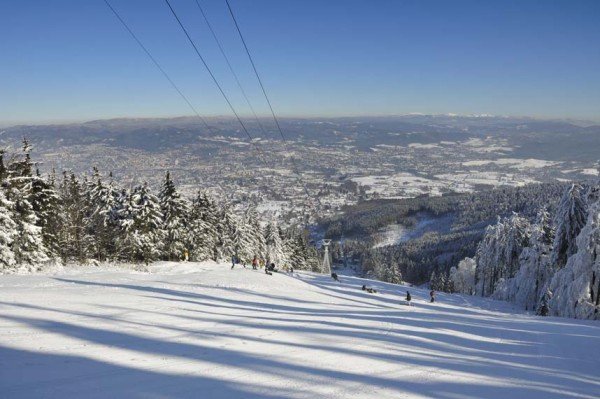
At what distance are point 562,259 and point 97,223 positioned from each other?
135ft

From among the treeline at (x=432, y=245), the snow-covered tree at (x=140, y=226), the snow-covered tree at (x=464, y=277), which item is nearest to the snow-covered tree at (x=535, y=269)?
the snow-covered tree at (x=140, y=226)

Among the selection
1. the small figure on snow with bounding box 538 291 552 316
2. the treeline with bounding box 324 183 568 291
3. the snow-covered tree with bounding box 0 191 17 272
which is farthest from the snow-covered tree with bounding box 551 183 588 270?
the treeline with bounding box 324 183 568 291

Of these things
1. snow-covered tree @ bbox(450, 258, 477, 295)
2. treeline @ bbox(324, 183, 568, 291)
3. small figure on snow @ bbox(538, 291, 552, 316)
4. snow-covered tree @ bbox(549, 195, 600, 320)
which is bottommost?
treeline @ bbox(324, 183, 568, 291)

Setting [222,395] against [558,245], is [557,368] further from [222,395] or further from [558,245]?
[558,245]

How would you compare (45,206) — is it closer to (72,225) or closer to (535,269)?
(72,225)

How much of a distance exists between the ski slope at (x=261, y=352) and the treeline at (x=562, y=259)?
352 inches

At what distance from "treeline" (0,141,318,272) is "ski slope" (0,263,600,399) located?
35.2ft

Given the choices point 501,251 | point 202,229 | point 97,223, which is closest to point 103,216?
point 97,223

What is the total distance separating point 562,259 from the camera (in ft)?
98.7

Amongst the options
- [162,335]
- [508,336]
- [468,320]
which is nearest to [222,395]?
[162,335]

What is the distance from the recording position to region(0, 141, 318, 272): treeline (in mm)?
26828

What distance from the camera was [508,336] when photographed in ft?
47.3

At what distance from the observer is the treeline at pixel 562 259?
24.0 m

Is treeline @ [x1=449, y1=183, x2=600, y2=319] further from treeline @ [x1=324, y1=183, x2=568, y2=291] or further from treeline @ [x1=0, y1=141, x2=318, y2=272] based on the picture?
treeline @ [x1=324, y1=183, x2=568, y2=291]
